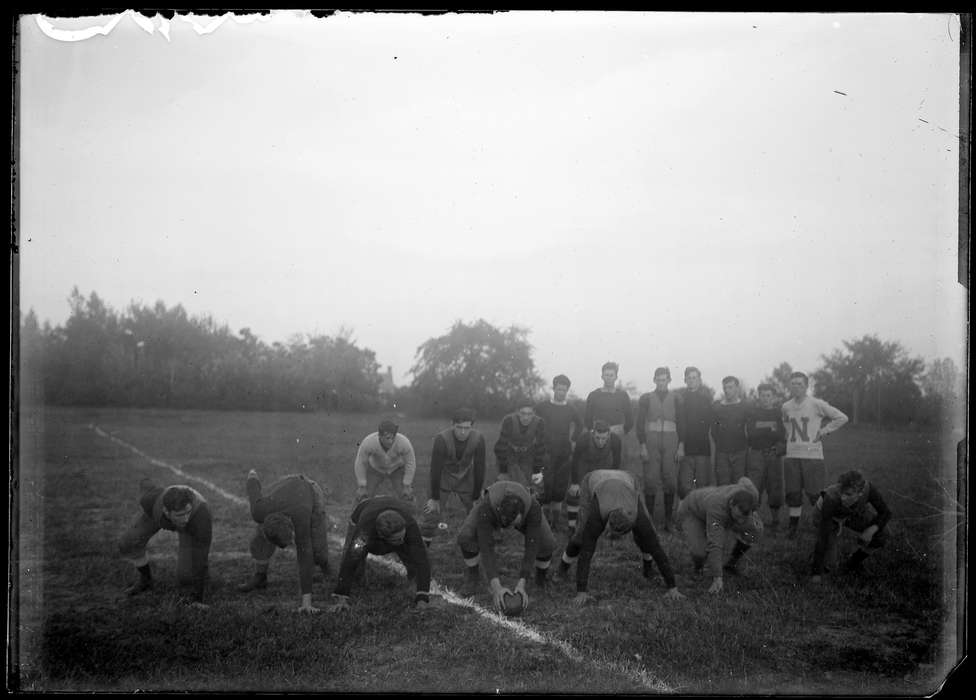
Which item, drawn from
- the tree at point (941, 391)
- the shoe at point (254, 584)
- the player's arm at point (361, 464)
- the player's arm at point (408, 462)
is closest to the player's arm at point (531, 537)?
the player's arm at point (408, 462)

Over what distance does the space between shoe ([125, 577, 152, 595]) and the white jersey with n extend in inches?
229

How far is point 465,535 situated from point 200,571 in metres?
2.05

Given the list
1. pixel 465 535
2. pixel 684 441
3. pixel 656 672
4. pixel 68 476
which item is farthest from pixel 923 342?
pixel 68 476

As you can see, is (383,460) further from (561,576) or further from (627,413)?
(627,413)

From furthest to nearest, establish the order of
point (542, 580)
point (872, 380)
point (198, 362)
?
point (198, 362)
point (872, 380)
point (542, 580)

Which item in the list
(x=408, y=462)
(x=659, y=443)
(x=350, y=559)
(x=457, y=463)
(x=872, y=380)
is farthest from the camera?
(x=659, y=443)

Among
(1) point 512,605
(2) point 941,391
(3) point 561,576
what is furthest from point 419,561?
(2) point 941,391

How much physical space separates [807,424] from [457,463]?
3.36m

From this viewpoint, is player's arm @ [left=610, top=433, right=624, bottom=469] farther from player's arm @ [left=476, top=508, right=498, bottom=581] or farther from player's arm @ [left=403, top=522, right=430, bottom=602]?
player's arm @ [left=403, top=522, right=430, bottom=602]

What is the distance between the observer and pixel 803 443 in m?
7.04

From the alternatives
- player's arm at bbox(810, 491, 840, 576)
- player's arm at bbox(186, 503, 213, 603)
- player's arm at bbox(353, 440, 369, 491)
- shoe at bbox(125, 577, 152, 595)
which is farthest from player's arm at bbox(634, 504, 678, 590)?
shoe at bbox(125, 577, 152, 595)

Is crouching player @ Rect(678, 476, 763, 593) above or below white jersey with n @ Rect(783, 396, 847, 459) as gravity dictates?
below

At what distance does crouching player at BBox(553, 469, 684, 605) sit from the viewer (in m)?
5.57

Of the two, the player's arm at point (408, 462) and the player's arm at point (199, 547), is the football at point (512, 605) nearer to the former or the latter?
the player's arm at point (408, 462)
